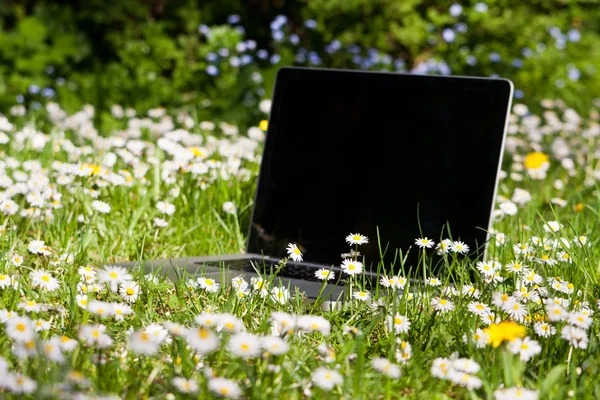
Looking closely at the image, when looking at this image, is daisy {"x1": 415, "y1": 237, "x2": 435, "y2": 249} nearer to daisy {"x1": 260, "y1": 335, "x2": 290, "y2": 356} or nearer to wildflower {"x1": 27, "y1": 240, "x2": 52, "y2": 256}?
daisy {"x1": 260, "y1": 335, "x2": 290, "y2": 356}

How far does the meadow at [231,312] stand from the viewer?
1494 millimetres

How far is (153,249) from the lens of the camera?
269cm

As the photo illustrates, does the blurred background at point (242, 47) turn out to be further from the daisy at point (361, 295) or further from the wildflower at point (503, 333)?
the wildflower at point (503, 333)

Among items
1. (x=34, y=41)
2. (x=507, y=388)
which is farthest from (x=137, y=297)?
(x=34, y=41)

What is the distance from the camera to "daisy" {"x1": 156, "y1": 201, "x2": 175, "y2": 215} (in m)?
2.74

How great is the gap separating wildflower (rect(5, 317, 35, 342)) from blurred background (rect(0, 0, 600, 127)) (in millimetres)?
3529

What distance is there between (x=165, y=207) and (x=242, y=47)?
273 centimetres

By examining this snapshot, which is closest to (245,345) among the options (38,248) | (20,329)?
(20,329)

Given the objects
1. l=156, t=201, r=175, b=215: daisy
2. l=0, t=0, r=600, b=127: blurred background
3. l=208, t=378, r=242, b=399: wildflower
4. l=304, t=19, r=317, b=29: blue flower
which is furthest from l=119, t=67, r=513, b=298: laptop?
l=304, t=19, r=317, b=29: blue flower

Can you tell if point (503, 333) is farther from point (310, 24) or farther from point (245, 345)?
point (310, 24)

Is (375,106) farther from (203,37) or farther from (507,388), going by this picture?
(203,37)

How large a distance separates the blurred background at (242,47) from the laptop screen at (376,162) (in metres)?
2.43

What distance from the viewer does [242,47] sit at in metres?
5.26

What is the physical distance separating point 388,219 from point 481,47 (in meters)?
4.23
